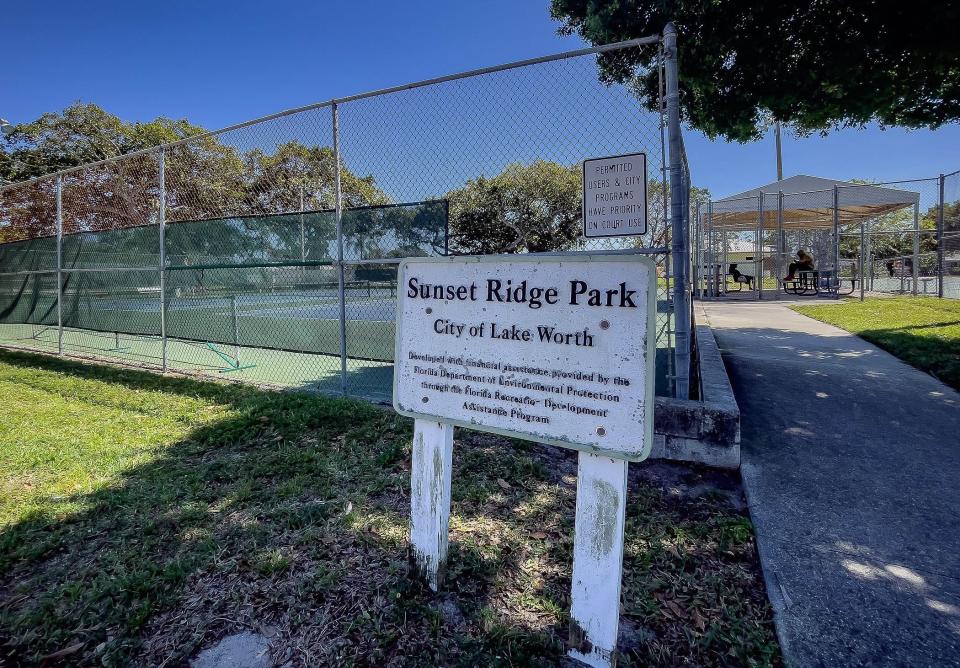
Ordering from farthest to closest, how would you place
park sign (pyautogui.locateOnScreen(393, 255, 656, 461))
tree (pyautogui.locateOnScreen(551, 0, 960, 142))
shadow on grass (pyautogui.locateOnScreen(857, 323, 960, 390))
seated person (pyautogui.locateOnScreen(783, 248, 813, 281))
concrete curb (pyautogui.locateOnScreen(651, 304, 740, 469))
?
seated person (pyautogui.locateOnScreen(783, 248, 813, 281)) < tree (pyautogui.locateOnScreen(551, 0, 960, 142)) < shadow on grass (pyautogui.locateOnScreen(857, 323, 960, 390)) < concrete curb (pyautogui.locateOnScreen(651, 304, 740, 469)) < park sign (pyautogui.locateOnScreen(393, 255, 656, 461))

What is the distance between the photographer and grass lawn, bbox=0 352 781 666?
2.01 meters

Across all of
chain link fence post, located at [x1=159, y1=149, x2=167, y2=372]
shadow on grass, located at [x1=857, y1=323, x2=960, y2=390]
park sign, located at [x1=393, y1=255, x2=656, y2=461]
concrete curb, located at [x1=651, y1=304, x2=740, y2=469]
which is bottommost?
concrete curb, located at [x1=651, y1=304, x2=740, y2=469]

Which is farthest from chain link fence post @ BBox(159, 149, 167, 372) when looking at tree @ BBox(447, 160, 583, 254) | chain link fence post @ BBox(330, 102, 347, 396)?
tree @ BBox(447, 160, 583, 254)

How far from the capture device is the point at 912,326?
8.98m

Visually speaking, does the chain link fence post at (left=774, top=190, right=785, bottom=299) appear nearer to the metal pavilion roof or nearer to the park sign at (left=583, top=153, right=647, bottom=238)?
the metal pavilion roof

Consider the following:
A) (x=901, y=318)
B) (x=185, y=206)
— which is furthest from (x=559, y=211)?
(x=901, y=318)

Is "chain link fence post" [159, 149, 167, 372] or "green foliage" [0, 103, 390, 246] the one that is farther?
"chain link fence post" [159, 149, 167, 372]

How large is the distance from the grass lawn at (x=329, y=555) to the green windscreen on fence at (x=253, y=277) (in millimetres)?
1539

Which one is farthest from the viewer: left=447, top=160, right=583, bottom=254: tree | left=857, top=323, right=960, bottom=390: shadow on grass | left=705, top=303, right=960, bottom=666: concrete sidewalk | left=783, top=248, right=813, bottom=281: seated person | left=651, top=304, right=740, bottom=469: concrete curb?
left=783, top=248, right=813, bottom=281: seated person

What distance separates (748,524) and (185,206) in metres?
8.17

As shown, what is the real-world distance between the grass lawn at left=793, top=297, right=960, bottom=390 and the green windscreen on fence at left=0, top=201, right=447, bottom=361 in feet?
19.4

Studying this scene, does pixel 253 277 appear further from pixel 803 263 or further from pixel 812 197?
pixel 803 263

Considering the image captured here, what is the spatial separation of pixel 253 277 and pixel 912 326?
10.8 meters

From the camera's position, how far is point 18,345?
9.76 meters
